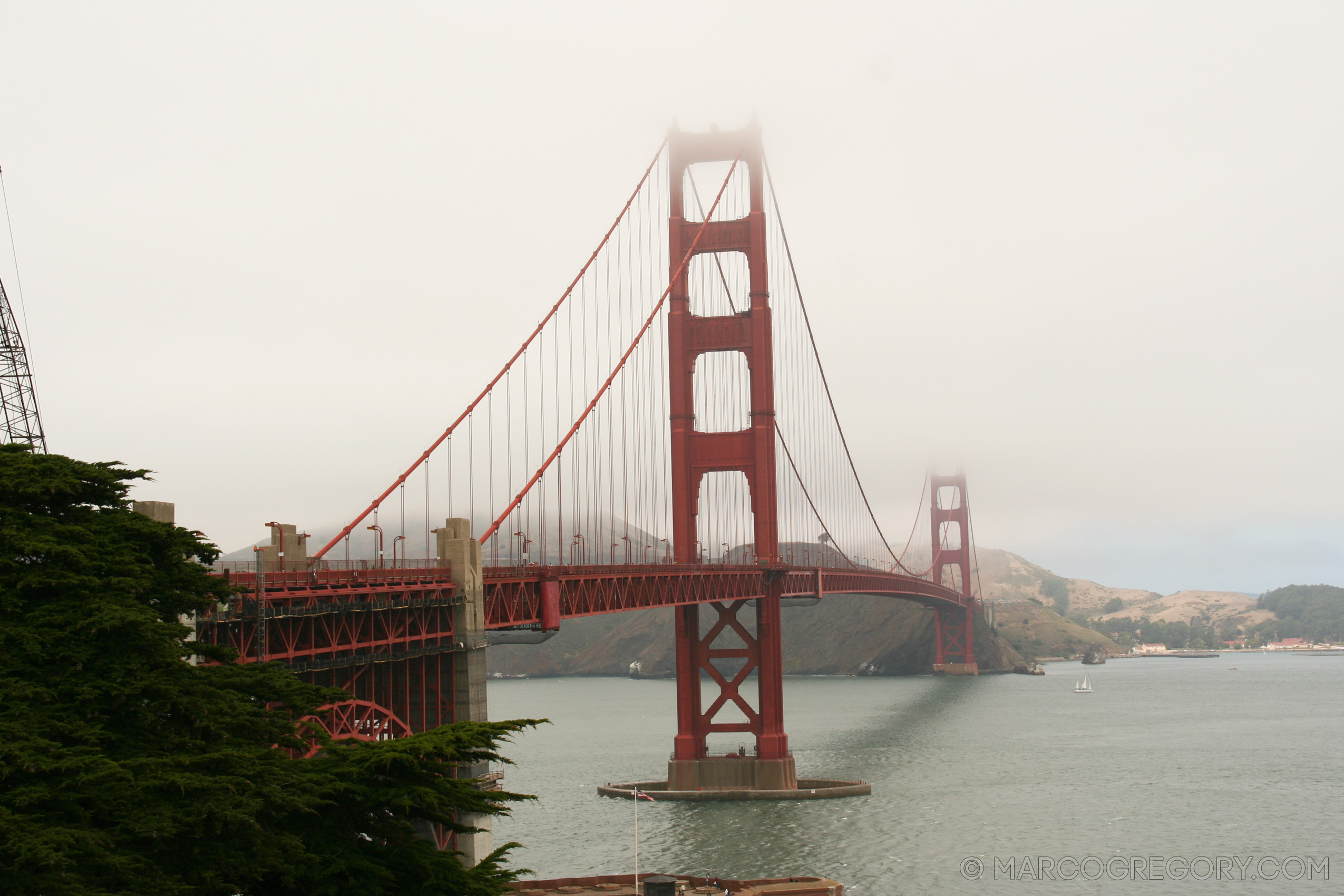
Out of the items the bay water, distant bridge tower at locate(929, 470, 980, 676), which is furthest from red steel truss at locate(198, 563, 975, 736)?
distant bridge tower at locate(929, 470, 980, 676)

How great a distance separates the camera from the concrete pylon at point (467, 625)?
30969 mm

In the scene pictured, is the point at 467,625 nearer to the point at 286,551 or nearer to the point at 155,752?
the point at 286,551

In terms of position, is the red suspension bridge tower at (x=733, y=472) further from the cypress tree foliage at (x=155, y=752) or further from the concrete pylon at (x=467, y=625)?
the cypress tree foliage at (x=155, y=752)

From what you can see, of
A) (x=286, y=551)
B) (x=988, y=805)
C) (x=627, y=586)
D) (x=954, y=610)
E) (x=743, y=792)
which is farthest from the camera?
(x=954, y=610)

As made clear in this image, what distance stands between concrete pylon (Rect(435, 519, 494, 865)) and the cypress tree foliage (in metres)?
12.6

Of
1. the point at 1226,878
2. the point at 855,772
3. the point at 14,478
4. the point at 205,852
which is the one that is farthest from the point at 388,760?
the point at 855,772

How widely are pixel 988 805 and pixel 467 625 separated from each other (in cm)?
2693

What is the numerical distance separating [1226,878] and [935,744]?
35371 mm

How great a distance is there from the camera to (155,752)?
15.6 meters

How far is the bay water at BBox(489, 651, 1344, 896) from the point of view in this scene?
38.5 metres

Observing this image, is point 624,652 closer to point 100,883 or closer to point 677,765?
point 677,765

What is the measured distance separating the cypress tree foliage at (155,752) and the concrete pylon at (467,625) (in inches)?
495

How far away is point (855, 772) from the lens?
5988 cm

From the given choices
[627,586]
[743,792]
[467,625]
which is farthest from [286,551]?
[743,792]
